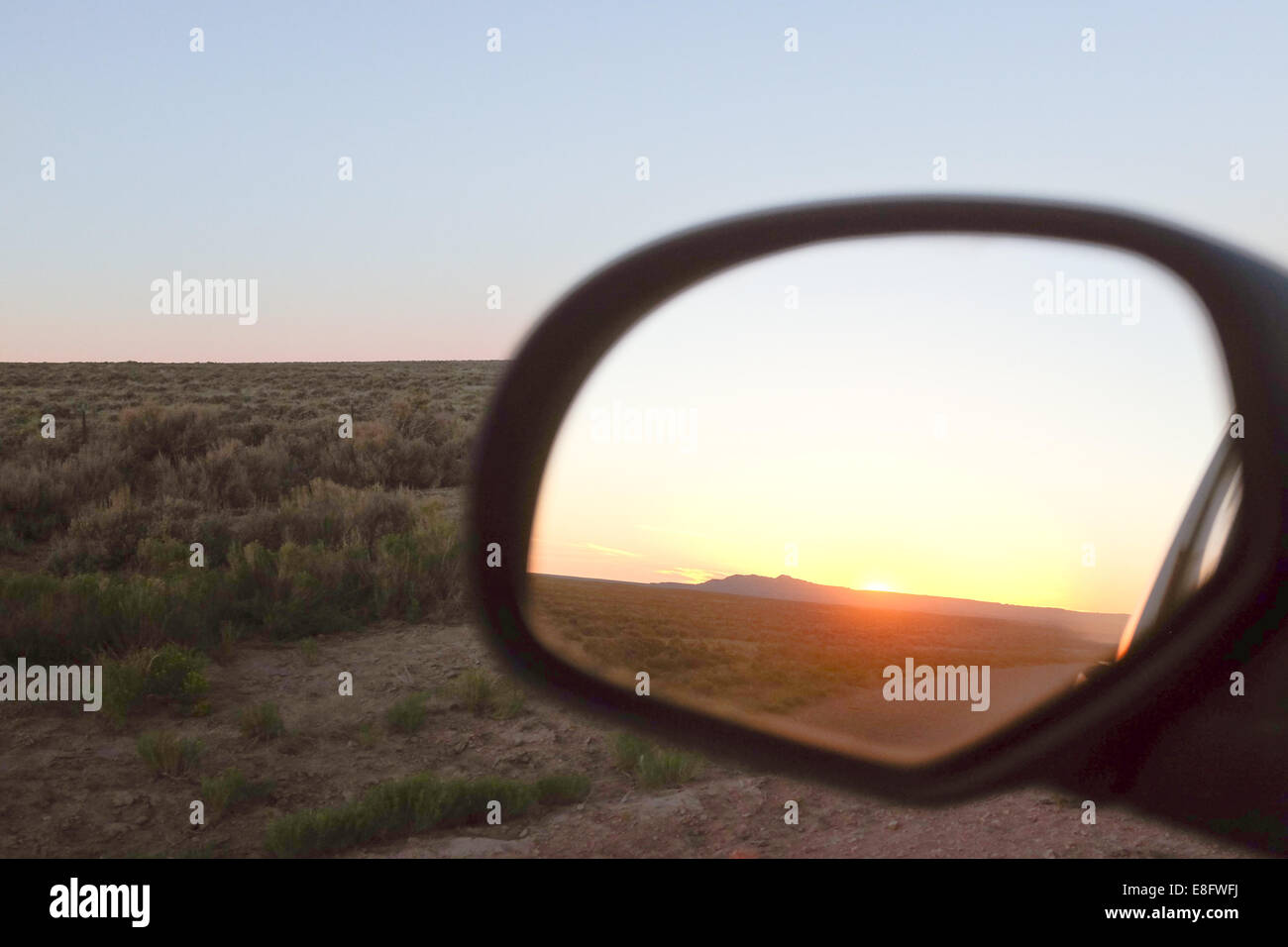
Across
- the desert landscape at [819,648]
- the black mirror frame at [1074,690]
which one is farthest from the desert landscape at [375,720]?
the black mirror frame at [1074,690]

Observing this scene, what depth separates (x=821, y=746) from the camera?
1.80 meters

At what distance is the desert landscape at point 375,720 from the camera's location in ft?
7.37

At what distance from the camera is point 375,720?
700 centimetres

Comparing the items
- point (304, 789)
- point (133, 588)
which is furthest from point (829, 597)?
point (133, 588)

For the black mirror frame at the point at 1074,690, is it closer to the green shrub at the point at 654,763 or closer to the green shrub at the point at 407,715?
the green shrub at the point at 654,763

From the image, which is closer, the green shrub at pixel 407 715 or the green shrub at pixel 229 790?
the green shrub at pixel 229 790

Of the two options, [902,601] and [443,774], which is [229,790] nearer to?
[443,774]

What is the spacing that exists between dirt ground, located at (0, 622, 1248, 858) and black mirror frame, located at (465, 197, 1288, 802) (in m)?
3.08

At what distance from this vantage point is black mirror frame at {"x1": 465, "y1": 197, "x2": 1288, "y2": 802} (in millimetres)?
1210

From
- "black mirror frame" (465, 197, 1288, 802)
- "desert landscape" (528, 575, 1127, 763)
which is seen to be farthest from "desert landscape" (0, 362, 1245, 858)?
"black mirror frame" (465, 197, 1288, 802)

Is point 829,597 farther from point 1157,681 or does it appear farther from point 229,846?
point 229,846

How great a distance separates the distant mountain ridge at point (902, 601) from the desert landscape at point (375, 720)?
0.03m

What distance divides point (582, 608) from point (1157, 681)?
1.38 meters

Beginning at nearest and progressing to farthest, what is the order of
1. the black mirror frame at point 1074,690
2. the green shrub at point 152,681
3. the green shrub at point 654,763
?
the black mirror frame at point 1074,690 → the green shrub at point 654,763 → the green shrub at point 152,681
